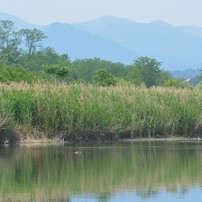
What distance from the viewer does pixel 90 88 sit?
30719 mm

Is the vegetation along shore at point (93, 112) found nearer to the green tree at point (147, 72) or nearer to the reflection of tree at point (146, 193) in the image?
the reflection of tree at point (146, 193)

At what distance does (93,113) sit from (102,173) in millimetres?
9770

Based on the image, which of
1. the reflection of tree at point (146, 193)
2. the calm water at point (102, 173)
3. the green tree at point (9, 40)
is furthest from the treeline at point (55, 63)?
the reflection of tree at point (146, 193)

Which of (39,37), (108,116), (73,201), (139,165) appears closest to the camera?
(73,201)

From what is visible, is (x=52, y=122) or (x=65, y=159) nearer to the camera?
(x=65, y=159)

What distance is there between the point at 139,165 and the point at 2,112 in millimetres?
7594

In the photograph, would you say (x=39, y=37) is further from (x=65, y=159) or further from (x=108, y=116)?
(x=65, y=159)

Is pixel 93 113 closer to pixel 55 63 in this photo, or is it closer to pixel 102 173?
pixel 102 173

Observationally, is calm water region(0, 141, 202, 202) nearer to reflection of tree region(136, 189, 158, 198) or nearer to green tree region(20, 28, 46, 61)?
reflection of tree region(136, 189, 158, 198)

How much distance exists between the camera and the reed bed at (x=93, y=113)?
91.7 ft

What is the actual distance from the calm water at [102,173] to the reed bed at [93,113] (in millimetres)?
1790

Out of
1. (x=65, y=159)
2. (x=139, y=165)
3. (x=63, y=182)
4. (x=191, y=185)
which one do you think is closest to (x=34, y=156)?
(x=65, y=159)

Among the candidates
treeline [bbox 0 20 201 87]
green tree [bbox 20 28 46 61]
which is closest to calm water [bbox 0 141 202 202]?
treeline [bbox 0 20 201 87]

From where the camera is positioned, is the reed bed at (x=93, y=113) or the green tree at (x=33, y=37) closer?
the reed bed at (x=93, y=113)
